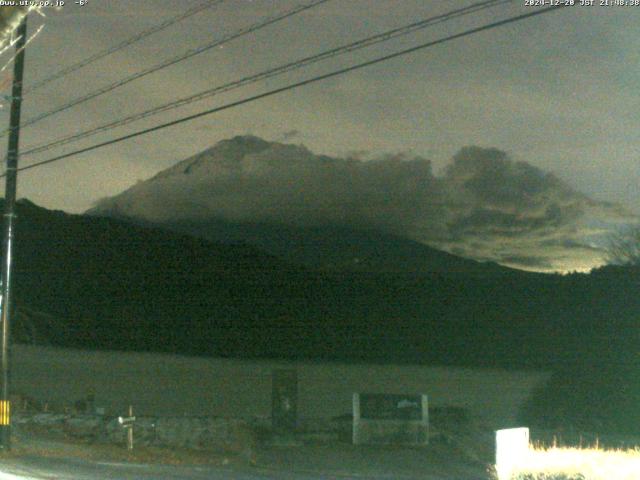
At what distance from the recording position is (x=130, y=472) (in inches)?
563

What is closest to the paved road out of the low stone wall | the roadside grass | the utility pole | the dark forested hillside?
the roadside grass

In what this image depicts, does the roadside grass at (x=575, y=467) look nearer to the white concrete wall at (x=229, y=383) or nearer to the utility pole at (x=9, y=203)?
the utility pole at (x=9, y=203)

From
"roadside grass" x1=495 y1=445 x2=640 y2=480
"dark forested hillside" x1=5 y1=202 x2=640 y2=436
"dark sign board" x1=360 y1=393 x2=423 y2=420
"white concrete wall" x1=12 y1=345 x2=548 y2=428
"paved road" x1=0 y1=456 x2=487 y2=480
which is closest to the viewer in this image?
"roadside grass" x1=495 y1=445 x2=640 y2=480

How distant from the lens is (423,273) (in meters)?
34.8

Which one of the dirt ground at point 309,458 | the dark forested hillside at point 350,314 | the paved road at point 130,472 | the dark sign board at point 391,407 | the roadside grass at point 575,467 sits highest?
the dark forested hillside at point 350,314

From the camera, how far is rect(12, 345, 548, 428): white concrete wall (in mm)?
29703

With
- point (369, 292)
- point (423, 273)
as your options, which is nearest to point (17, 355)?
point (369, 292)

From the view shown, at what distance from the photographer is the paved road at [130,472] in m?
13.7

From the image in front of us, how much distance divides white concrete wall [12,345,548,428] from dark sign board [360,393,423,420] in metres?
6.25

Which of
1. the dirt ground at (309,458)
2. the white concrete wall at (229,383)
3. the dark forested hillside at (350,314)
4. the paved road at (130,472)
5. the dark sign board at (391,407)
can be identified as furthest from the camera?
the white concrete wall at (229,383)

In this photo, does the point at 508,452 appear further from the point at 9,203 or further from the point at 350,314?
the point at 350,314

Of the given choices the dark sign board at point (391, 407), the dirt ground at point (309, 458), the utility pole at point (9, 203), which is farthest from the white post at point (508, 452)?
the utility pole at point (9, 203)

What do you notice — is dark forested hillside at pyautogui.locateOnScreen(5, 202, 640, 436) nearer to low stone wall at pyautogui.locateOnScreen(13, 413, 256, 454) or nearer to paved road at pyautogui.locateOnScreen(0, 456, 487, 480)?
low stone wall at pyautogui.locateOnScreen(13, 413, 256, 454)

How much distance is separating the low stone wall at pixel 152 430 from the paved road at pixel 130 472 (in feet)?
21.3
